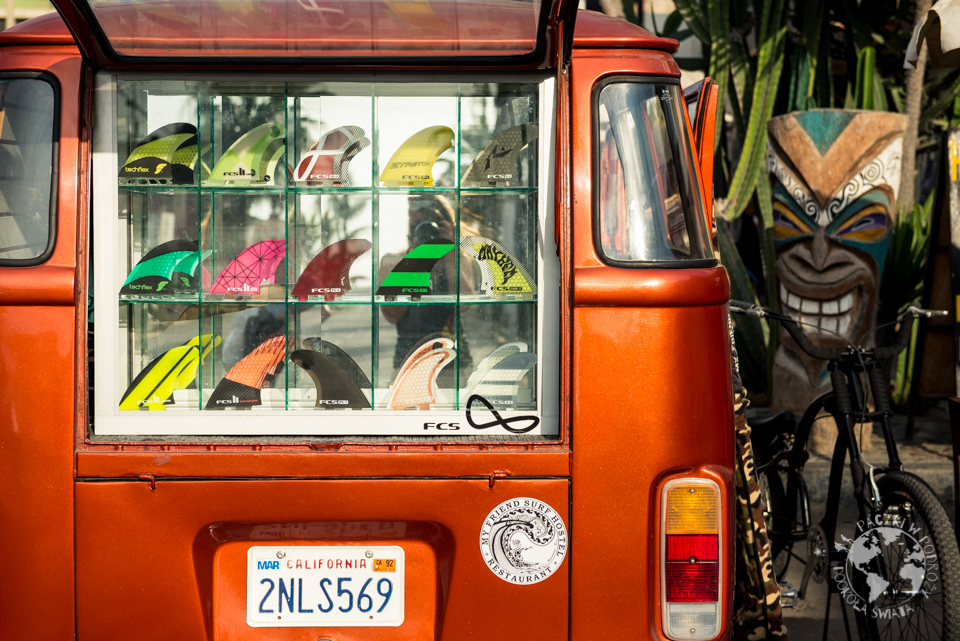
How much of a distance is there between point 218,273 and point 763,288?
5582mm

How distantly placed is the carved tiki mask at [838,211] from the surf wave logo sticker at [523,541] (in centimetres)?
346

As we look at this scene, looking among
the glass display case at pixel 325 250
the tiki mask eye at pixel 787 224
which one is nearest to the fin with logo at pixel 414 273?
Result: the glass display case at pixel 325 250

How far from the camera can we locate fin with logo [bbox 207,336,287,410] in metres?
2.34

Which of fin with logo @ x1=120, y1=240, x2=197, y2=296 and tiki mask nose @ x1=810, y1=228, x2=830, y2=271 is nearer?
fin with logo @ x1=120, y1=240, x2=197, y2=296

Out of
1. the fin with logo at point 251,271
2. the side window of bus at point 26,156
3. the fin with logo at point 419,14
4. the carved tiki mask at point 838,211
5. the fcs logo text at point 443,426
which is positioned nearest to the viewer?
the fin with logo at point 419,14

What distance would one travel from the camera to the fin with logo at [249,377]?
2.34m

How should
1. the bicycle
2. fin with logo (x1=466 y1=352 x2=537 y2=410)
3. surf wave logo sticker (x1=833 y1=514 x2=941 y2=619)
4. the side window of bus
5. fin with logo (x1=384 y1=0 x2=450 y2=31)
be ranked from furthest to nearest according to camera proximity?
surf wave logo sticker (x1=833 y1=514 x2=941 y2=619), the bicycle, fin with logo (x1=466 y1=352 x2=537 y2=410), the side window of bus, fin with logo (x1=384 y1=0 x2=450 y2=31)

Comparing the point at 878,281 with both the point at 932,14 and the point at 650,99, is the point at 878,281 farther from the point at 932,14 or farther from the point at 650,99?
the point at 650,99

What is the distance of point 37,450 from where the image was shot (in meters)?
1.99

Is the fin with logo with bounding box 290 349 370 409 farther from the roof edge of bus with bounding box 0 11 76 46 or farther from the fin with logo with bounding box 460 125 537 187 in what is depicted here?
the roof edge of bus with bounding box 0 11 76 46

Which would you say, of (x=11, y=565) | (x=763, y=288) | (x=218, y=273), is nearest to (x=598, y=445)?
(x=218, y=273)

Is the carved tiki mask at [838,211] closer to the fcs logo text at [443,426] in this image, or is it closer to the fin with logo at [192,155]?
the fcs logo text at [443,426]

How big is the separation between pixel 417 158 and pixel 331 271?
16.6 inches

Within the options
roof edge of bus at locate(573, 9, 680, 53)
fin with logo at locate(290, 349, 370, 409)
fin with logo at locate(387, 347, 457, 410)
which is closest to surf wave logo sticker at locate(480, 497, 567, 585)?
fin with logo at locate(387, 347, 457, 410)
